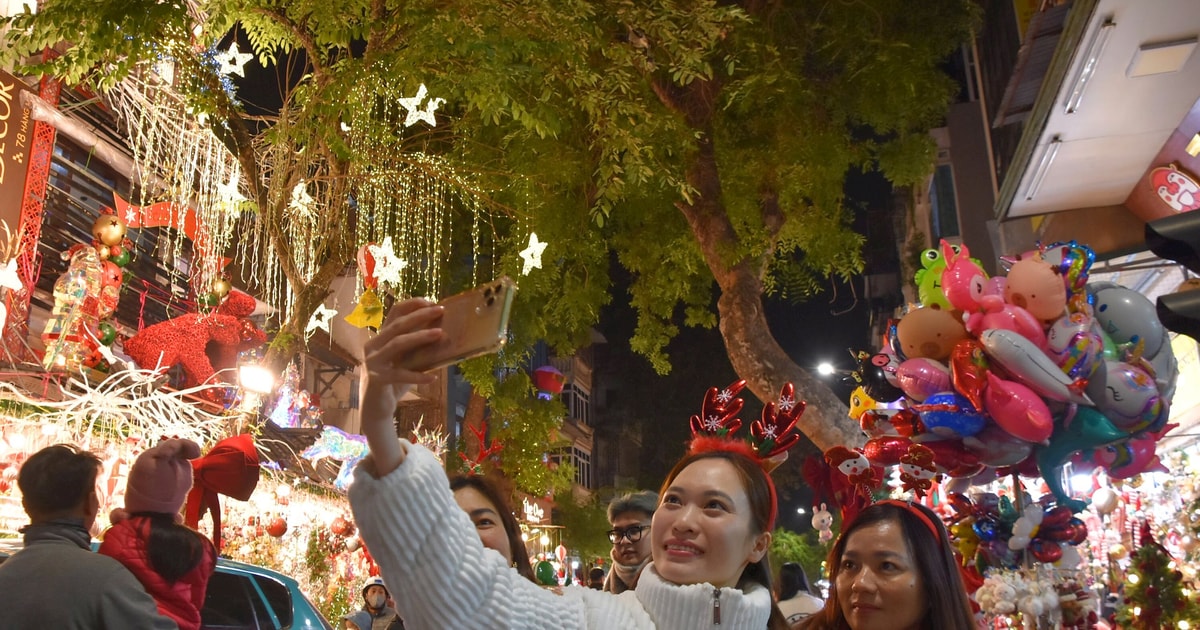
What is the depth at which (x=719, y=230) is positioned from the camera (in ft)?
31.4

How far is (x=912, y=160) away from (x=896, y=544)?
7.84m

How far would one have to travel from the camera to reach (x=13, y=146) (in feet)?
25.3

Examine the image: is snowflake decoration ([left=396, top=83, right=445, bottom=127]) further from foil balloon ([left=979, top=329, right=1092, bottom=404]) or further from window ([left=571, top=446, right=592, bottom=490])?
window ([left=571, top=446, right=592, bottom=490])

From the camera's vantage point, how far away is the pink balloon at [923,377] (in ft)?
19.9

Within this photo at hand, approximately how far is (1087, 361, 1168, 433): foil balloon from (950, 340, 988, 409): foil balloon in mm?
637

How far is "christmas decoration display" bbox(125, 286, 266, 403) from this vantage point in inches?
405

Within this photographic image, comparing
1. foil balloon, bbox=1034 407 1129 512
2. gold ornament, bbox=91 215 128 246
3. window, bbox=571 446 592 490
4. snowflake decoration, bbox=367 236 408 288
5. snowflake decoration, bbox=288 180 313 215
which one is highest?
window, bbox=571 446 592 490

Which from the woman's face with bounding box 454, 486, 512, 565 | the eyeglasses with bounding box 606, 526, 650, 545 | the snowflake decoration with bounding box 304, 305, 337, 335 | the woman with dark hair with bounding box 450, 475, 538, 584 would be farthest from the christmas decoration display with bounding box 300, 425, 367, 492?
the woman's face with bounding box 454, 486, 512, 565

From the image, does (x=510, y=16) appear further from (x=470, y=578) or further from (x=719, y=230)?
(x=470, y=578)

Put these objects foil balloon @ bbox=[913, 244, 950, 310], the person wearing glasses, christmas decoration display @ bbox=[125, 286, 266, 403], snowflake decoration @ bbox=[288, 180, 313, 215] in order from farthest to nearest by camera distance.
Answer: christmas decoration display @ bbox=[125, 286, 266, 403], snowflake decoration @ bbox=[288, 180, 313, 215], foil balloon @ bbox=[913, 244, 950, 310], the person wearing glasses

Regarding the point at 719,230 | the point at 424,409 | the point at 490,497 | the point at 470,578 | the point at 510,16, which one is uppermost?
the point at 424,409

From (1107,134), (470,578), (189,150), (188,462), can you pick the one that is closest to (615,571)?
(188,462)

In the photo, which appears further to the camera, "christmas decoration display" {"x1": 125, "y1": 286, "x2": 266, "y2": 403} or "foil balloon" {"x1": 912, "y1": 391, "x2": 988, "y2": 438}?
"christmas decoration display" {"x1": 125, "y1": 286, "x2": 266, "y2": 403}

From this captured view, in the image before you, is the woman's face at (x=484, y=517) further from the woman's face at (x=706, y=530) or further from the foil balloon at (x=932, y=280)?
the foil balloon at (x=932, y=280)
